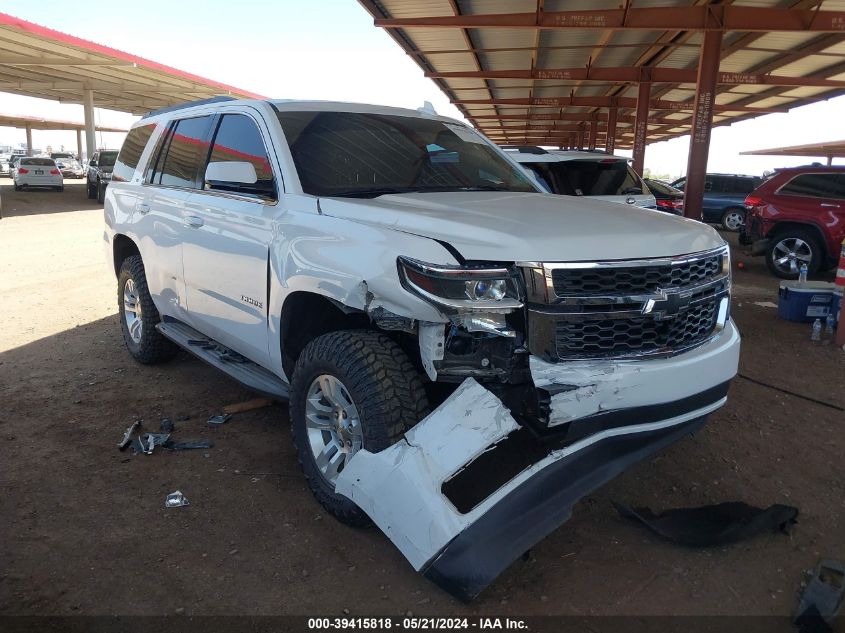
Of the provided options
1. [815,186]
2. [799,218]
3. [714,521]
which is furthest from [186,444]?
[815,186]

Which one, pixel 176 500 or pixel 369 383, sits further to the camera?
pixel 176 500

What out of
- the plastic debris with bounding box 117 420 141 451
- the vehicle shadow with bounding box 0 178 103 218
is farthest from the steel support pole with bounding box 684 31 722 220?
the vehicle shadow with bounding box 0 178 103 218

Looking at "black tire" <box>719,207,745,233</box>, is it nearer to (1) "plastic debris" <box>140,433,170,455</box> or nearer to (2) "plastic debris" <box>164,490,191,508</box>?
(1) "plastic debris" <box>140,433,170,455</box>

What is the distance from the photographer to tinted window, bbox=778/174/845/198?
1054 cm

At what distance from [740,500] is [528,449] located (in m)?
1.52

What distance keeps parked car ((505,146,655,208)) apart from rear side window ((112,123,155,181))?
4.34 m

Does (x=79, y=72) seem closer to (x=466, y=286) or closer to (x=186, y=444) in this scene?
(x=186, y=444)

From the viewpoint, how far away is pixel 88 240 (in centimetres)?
1361

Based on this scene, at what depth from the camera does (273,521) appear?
321 cm

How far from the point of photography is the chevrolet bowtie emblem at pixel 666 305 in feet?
8.96

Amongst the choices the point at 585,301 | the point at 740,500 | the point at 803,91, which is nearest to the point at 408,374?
the point at 585,301

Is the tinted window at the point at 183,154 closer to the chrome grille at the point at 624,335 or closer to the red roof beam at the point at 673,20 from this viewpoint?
the chrome grille at the point at 624,335

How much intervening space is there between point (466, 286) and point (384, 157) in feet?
4.94

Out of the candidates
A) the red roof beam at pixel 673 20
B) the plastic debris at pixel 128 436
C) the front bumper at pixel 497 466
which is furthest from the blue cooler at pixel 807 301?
the red roof beam at pixel 673 20
